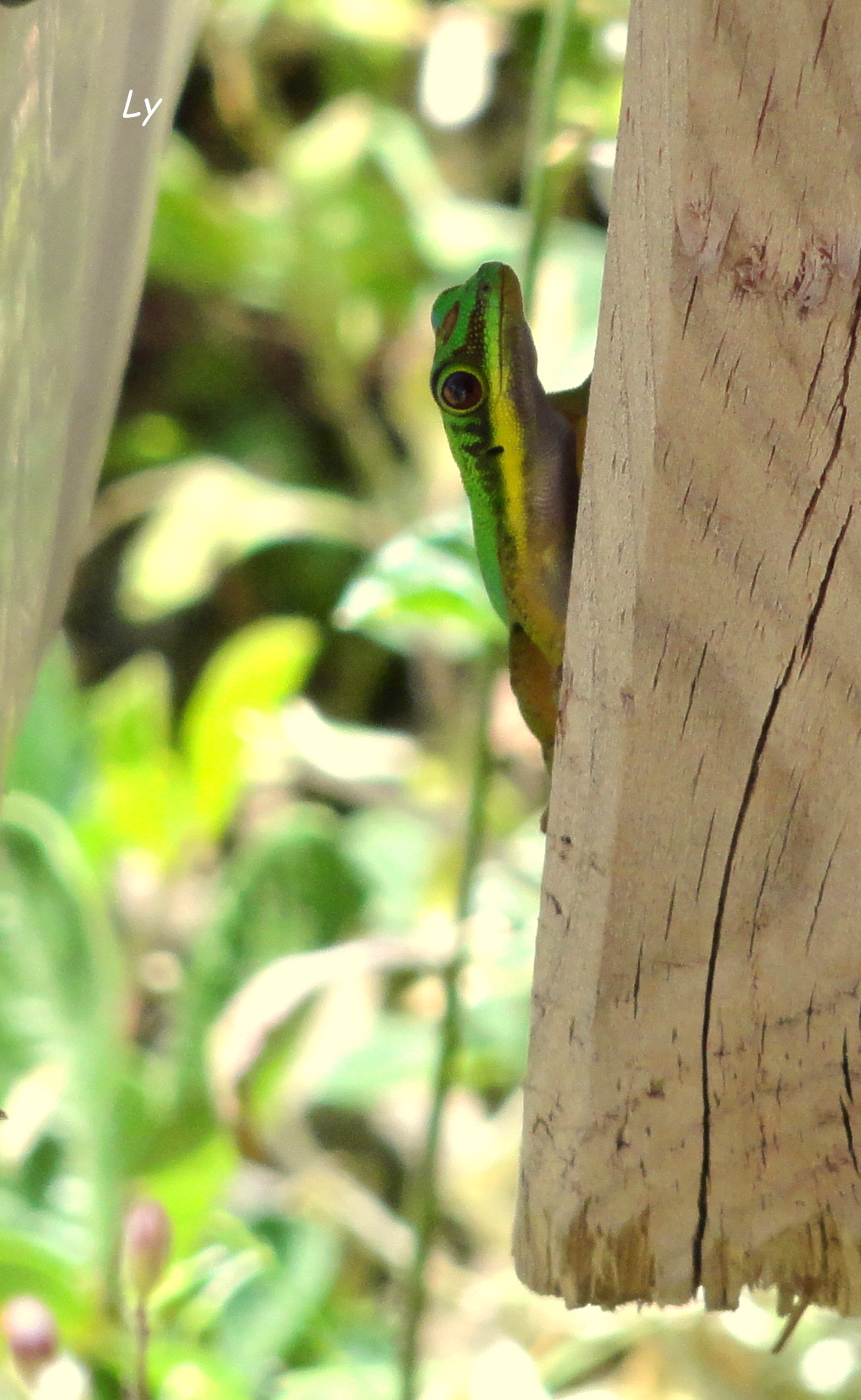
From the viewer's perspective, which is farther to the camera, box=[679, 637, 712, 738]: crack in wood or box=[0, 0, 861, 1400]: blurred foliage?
box=[0, 0, 861, 1400]: blurred foliage

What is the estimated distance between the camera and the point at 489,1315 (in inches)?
82.0

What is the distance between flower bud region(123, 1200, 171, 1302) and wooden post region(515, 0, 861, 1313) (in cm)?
41

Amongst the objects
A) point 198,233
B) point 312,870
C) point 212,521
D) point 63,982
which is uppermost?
point 198,233

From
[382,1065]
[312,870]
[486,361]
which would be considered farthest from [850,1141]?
[382,1065]

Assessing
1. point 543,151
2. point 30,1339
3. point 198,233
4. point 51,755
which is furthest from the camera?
point 198,233

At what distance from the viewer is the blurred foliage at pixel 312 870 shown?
1705 millimetres

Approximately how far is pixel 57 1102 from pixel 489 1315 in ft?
2.43

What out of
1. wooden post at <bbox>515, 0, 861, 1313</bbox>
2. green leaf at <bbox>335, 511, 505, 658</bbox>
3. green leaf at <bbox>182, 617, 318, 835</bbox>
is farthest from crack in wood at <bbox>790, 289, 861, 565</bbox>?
green leaf at <bbox>182, 617, 318, 835</bbox>

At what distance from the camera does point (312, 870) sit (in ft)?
6.96

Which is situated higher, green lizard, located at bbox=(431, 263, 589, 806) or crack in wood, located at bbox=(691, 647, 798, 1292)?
green lizard, located at bbox=(431, 263, 589, 806)

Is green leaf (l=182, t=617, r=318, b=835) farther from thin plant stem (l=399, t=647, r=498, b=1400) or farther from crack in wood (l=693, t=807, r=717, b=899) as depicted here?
crack in wood (l=693, t=807, r=717, b=899)

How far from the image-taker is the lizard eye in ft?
3.10

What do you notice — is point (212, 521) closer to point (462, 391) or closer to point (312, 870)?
point (312, 870)

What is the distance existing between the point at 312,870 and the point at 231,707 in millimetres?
337
